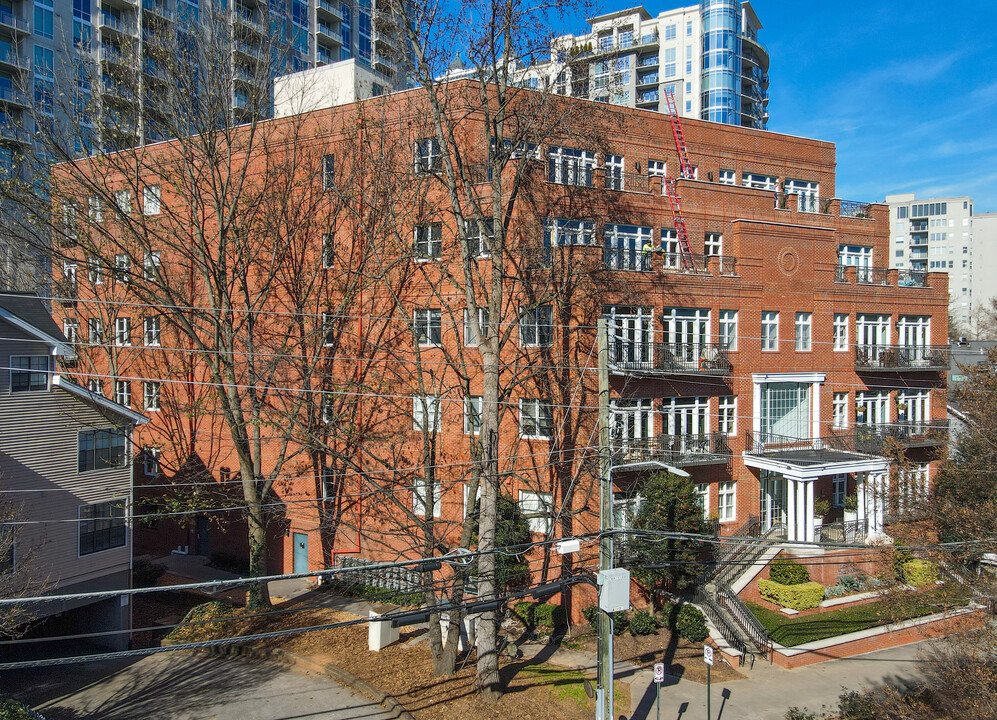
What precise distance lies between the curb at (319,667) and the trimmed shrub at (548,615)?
612 centimetres

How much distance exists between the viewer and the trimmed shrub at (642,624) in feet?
66.1

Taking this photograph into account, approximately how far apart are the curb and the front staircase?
994 centimetres

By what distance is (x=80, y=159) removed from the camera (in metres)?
28.7

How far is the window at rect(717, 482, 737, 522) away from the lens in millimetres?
24531

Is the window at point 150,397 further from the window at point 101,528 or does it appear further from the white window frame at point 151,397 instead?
the window at point 101,528

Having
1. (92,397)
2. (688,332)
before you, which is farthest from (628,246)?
(92,397)

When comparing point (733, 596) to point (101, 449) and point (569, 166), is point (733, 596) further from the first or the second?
point (101, 449)

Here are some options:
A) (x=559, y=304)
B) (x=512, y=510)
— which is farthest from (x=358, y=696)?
(x=559, y=304)

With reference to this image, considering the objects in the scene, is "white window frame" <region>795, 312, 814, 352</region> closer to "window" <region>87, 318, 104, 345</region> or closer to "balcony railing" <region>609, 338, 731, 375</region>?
"balcony railing" <region>609, 338, 731, 375</region>

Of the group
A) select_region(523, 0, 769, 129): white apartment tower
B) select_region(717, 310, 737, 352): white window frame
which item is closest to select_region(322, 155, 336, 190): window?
select_region(717, 310, 737, 352): white window frame

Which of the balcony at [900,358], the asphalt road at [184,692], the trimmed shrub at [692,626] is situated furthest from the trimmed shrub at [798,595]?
the asphalt road at [184,692]

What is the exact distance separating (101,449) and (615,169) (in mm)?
20929

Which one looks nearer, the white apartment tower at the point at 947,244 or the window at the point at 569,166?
the window at the point at 569,166

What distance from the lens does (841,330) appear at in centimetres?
2798
